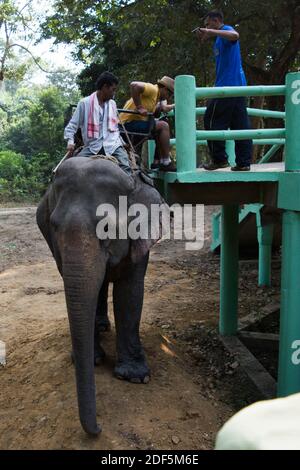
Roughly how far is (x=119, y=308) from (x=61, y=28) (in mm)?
10607

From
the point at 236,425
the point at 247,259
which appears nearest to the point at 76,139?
the point at 236,425

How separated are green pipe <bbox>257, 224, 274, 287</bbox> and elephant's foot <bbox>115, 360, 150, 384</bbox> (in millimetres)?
5092

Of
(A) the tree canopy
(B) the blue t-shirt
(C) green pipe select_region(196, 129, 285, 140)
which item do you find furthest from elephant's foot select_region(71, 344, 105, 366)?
(A) the tree canopy

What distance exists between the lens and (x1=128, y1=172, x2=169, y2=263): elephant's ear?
4.38m

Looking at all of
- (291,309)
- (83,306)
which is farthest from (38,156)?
(83,306)

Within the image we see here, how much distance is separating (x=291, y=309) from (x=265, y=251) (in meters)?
5.27

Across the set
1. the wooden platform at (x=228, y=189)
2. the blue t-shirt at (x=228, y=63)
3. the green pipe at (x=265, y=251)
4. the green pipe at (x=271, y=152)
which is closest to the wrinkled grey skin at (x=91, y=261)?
the wooden platform at (x=228, y=189)

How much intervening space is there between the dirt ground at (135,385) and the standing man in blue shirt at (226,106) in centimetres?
212

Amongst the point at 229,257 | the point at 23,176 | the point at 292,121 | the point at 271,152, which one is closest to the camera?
the point at 292,121

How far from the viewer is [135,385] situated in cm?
477

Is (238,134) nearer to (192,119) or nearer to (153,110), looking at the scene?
(192,119)

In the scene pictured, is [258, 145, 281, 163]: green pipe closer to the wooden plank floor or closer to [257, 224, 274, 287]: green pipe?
[257, 224, 274, 287]: green pipe

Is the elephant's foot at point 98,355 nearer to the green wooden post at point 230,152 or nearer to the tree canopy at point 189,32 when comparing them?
the green wooden post at point 230,152

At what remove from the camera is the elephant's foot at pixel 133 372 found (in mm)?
4793
